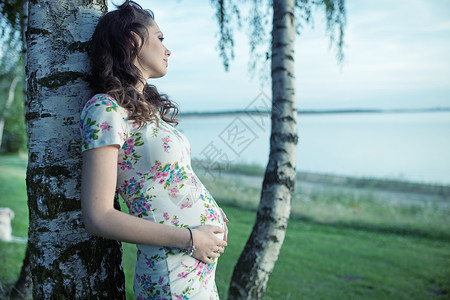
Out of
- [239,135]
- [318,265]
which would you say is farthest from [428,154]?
[239,135]

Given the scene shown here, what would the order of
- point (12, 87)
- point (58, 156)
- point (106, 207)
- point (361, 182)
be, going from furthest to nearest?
1. point (12, 87)
2. point (361, 182)
3. point (58, 156)
4. point (106, 207)

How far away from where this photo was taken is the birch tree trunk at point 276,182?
7.95 feet

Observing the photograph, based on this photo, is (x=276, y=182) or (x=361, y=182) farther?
(x=361, y=182)

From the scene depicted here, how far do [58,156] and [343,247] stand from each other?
190 inches

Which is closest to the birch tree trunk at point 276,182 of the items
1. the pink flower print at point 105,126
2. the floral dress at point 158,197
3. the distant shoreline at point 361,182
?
the floral dress at point 158,197

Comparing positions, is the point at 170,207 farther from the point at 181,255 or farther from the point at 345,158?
the point at 345,158

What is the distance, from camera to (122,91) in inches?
43.7

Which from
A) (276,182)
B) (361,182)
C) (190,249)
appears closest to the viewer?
(190,249)

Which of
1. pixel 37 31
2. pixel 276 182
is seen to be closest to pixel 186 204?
pixel 37 31

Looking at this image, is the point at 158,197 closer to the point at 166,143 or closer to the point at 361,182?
the point at 166,143

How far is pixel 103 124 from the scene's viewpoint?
99 centimetres

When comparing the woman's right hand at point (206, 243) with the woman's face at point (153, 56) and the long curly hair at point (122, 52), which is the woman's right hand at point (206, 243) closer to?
the long curly hair at point (122, 52)

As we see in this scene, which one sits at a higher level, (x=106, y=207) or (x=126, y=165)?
(x=126, y=165)

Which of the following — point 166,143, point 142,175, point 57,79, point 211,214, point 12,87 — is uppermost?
point 12,87
